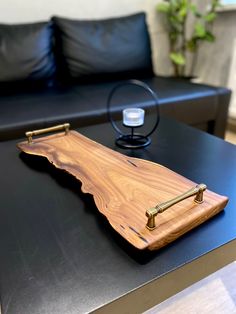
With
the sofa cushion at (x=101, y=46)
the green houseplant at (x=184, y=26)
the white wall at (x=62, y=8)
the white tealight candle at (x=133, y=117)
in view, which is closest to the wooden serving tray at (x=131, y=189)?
the white tealight candle at (x=133, y=117)

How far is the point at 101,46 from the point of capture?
1.84m

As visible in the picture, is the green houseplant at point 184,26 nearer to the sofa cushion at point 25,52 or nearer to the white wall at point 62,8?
the white wall at point 62,8

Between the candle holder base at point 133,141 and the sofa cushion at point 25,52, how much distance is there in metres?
0.99

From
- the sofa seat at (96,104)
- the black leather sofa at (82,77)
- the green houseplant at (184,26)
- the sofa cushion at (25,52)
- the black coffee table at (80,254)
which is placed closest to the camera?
the black coffee table at (80,254)

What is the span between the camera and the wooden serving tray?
519mm

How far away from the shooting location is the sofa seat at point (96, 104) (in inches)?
49.4

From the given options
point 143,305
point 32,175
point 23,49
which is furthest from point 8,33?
point 143,305

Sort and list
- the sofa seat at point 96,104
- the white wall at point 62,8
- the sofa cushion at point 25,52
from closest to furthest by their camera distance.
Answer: the sofa seat at point 96,104 → the sofa cushion at point 25,52 → the white wall at point 62,8

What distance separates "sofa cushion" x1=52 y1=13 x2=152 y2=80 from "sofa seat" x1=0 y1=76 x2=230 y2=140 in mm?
126

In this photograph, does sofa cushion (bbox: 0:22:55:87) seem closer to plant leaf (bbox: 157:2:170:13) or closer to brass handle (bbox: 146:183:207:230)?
plant leaf (bbox: 157:2:170:13)

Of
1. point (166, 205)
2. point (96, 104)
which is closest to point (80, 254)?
point (166, 205)

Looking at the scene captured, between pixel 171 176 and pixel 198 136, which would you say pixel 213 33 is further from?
pixel 171 176

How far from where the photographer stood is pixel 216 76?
92.7 inches

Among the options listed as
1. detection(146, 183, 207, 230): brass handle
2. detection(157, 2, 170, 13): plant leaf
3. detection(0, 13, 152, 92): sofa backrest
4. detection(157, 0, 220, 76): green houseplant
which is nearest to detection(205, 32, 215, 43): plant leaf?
detection(157, 0, 220, 76): green houseplant
